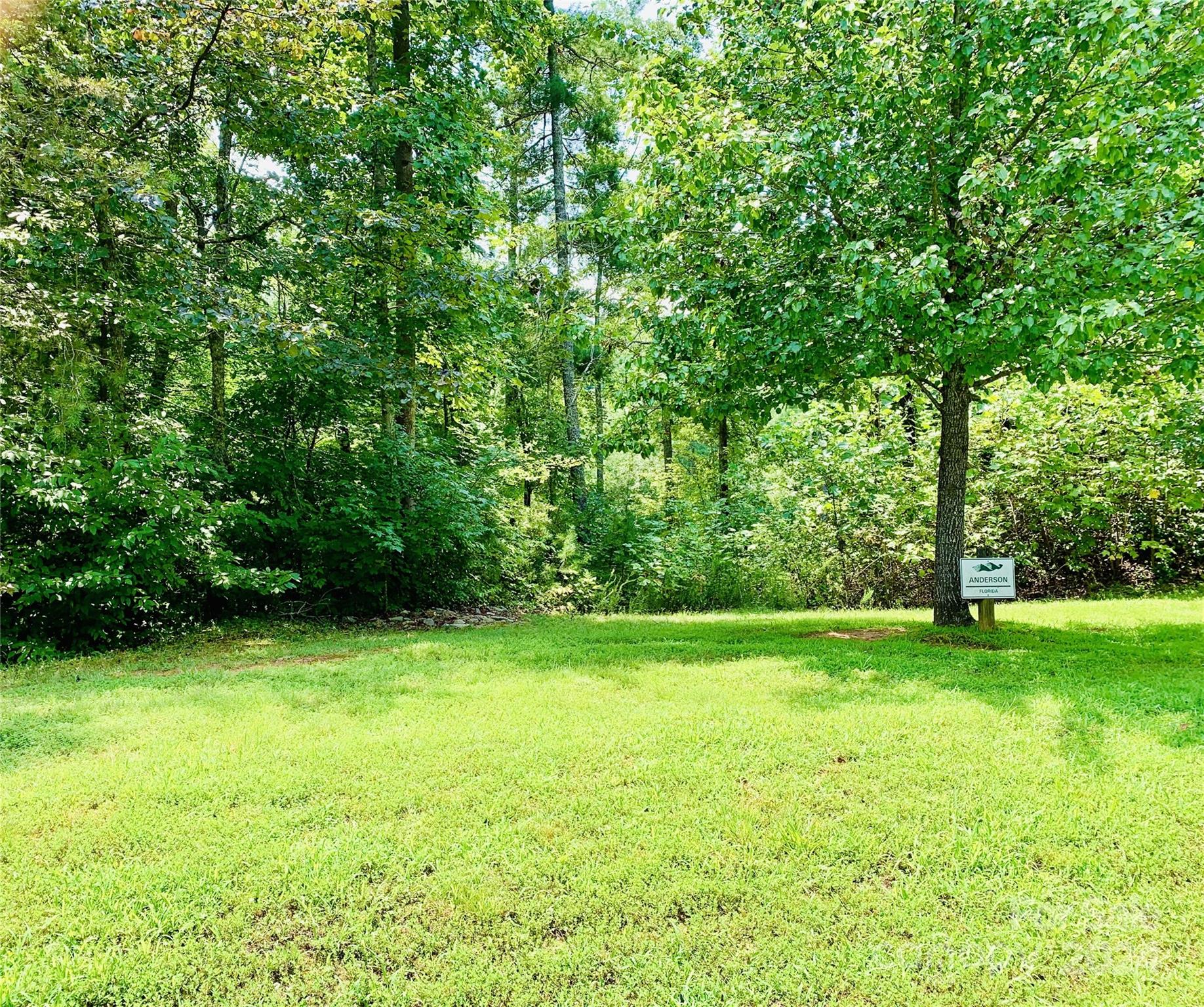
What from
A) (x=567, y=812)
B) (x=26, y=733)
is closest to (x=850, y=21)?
(x=567, y=812)

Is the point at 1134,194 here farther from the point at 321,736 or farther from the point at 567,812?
the point at 321,736

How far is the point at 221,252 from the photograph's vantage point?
21.4 ft

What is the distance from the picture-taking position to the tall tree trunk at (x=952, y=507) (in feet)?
21.1

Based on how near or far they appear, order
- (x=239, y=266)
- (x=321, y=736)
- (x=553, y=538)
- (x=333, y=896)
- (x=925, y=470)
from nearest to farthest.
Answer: (x=333, y=896)
(x=321, y=736)
(x=239, y=266)
(x=925, y=470)
(x=553, y=538)

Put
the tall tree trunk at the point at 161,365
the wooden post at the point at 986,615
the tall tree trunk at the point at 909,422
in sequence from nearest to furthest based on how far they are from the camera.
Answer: the wooden post at the point at 986,615, the tall tree trunk at the point at 161,365, the tall tree trunk at the point at 909,422

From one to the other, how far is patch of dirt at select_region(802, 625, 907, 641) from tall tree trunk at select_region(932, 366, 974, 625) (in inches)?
19.4

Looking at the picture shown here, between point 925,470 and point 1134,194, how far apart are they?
16.6ft

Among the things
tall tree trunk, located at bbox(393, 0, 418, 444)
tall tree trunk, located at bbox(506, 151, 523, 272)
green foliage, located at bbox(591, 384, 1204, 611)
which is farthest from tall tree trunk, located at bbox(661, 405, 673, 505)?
tall tree trunk, located at bbox(506, 151, 523, 272)

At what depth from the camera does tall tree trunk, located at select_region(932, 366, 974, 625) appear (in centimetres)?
645

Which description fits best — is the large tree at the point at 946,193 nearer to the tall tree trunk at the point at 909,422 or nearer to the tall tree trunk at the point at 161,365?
the tall tree trunk at the point at 909,422

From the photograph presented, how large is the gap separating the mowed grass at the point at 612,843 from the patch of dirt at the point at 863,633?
1.74 m

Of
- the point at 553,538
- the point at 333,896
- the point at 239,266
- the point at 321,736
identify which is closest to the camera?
the point at 333,896

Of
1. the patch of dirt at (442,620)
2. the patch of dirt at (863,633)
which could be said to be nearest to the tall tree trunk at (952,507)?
the patch of dirt at (863,633)

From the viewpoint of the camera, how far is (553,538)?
36.6 feet
